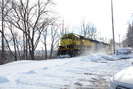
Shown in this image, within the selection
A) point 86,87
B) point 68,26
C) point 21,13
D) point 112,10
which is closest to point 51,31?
point 68,26

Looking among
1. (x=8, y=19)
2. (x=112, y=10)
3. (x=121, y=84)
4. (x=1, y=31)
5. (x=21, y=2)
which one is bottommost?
(x=121, y=84)

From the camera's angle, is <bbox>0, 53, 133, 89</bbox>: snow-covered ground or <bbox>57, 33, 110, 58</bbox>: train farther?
<bbox>57, 33, 110, 58</bbox>: train

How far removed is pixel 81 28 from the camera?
38125mm

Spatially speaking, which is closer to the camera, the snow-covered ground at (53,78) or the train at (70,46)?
the snow-covered ground at (53,78)

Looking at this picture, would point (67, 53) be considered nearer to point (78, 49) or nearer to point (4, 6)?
point (78, 49)

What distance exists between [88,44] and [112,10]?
7.57 metres

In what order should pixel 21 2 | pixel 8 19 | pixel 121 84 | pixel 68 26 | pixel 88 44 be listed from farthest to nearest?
pixel 68 26 < pixel 88 44 < pixel 21 2 < pixel 8 19 < pixel 121 84

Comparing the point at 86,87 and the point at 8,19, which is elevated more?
the point at 8,19

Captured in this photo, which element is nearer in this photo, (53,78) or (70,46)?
(53,78)

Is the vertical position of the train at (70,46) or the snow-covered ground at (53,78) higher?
the train at (70,46)

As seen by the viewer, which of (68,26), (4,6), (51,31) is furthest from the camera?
(68,26)

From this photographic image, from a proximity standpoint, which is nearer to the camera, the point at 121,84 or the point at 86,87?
the point at 121,84

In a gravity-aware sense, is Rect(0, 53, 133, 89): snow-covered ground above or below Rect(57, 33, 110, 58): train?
below

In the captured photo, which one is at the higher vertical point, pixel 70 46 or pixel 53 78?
pixel 70 46
